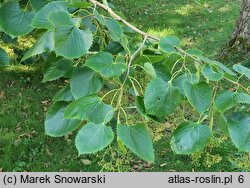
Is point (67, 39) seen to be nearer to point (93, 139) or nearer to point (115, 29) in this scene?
point (115, 29)

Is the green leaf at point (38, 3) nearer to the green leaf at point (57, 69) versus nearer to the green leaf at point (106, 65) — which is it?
the green leaf at point (57, 69)

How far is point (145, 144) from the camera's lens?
1.15 meters

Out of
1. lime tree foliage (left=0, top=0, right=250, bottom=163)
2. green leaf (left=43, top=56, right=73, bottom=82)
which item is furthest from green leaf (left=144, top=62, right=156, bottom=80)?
green leaf (left=43, top=56, right=73, bottom=82)

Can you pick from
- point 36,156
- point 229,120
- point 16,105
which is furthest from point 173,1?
point 229,120

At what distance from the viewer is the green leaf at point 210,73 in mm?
1223

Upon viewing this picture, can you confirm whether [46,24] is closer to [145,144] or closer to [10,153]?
[145,144]

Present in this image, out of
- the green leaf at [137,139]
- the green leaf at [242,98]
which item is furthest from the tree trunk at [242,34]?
the green leaf at [137,139]

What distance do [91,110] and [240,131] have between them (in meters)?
0.43

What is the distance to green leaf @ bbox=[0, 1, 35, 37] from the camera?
58.8 inches

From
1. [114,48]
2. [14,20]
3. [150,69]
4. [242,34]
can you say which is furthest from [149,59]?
[242,34]

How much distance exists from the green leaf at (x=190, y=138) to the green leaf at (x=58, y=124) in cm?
33

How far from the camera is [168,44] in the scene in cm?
133

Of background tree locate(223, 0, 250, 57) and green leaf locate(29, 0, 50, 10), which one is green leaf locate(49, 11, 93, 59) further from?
background tree locate(223, 0, 250, 57)
